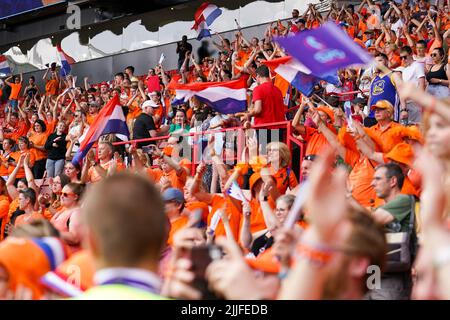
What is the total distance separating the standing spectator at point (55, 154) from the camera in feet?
45.2

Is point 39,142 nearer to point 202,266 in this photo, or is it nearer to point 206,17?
point 206,17

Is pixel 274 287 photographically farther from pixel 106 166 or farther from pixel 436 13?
pixel 436 13

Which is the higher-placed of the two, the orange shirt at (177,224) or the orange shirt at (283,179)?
the orange shirt at (283,179)

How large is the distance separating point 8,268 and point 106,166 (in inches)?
270

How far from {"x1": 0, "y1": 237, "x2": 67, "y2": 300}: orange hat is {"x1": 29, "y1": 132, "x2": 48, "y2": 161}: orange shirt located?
34.2 ft

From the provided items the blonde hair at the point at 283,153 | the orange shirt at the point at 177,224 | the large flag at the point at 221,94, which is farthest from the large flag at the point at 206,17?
the orange shirt at the point at 177,224

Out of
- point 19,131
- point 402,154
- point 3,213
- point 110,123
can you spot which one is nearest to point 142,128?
point 110,123

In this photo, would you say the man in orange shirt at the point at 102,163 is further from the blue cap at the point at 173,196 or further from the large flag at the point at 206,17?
the large flag at the point at 206,17

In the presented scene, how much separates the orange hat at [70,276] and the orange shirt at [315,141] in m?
4.93

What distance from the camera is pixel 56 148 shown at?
13906 mm

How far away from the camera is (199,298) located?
11.0ft

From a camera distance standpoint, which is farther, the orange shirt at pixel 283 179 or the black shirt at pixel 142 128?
the black shirt at pixel 142 128

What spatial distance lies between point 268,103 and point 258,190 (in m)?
2.22

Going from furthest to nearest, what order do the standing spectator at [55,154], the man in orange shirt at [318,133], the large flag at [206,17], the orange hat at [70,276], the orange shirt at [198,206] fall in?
the large flag at [206,17] → the standing spectator at [55,154] → the man in orange shirt at [318,133] → the orange shirt at [198,206] → the orange hat at [70,276]
